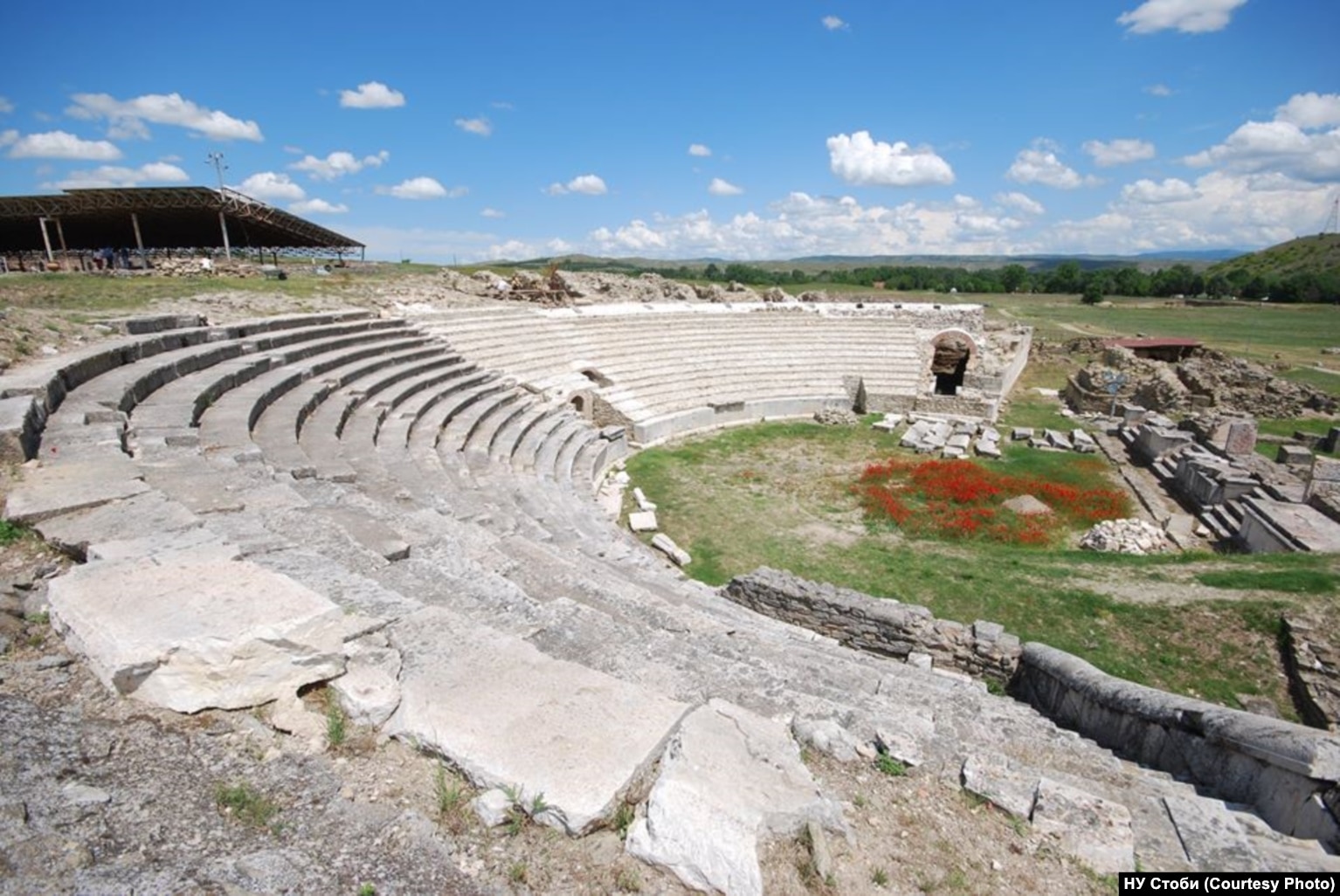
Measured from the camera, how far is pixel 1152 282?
289 feet

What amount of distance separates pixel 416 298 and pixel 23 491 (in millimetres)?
18708

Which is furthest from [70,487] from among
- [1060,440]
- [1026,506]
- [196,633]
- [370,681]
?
[1060,440]

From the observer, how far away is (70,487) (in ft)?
14.8

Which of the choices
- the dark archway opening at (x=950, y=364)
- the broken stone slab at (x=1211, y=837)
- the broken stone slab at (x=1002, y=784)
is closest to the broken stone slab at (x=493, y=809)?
the broken stone slab at (x=1002, y=784)

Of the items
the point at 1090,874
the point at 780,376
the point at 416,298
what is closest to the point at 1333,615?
the point at 1090,874

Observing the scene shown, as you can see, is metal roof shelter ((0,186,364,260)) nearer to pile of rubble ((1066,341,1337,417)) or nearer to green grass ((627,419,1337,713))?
green grass ((627,419,1337,713))

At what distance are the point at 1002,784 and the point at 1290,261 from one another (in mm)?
141615

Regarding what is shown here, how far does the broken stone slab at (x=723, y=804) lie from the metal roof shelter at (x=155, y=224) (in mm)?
26582

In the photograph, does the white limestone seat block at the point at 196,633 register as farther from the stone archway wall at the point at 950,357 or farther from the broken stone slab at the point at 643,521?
the stone archway wall at the point at 950,357

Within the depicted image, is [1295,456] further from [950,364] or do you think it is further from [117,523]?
[117,523]

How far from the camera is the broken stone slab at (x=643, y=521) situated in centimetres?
1169

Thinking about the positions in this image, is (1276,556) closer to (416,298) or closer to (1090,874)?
(1090,874)

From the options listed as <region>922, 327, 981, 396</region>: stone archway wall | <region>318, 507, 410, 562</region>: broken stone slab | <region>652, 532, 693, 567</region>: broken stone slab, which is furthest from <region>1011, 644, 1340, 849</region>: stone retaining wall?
<region>922, 327, 981, 396</region>: stone archway wall

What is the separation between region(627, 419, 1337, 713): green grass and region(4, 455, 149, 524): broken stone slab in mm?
7264
